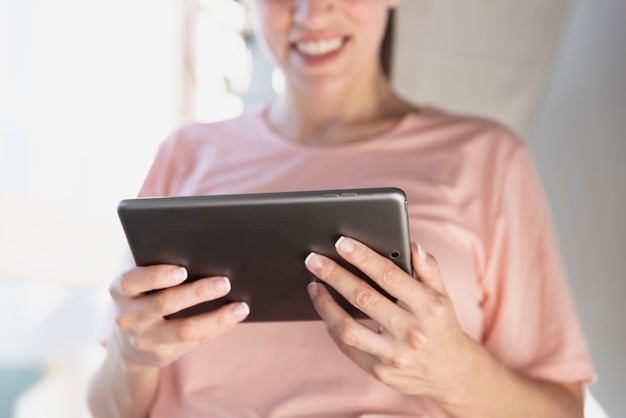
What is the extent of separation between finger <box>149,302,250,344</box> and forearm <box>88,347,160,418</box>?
0.18m

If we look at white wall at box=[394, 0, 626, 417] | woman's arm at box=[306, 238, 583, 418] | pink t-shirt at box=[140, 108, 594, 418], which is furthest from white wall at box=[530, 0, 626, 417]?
woman's arm at box=[306, 238, 583, 418]

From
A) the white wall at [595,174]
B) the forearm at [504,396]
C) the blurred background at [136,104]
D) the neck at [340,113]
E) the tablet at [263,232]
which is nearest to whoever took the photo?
the tablet at [263,232]

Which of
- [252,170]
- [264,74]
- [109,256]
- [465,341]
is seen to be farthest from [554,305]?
[109,256]

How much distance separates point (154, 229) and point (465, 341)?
1.11 feet

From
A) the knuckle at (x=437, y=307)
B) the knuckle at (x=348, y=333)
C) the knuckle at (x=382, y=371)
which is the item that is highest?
the knuckle at (x=437, y=307)

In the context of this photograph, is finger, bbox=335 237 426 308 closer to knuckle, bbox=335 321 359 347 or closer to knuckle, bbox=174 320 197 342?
knuckle, bbox=335 321 359 347

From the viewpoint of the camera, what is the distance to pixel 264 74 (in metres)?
1.80

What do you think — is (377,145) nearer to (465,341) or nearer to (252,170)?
(252,170)

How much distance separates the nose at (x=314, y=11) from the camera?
103cm

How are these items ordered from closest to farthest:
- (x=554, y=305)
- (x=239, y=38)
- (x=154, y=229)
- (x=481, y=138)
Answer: (x=154, y=229) < (x=554, y=305) < (x=481, y=138) < (x=239, y=38)

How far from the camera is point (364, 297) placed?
0.69 meters

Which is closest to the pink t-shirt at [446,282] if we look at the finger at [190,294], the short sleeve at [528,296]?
the short sleeve at [528,296]

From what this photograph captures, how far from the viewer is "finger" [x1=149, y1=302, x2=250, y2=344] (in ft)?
2.51

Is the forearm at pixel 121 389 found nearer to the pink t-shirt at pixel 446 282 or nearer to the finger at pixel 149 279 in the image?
the pink t-shirt at pixel 446 282
